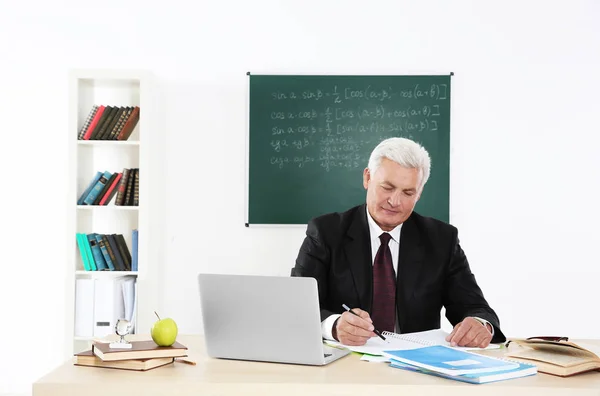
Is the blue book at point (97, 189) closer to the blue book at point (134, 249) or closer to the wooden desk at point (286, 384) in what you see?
Result: the blue book at point (134, 249)

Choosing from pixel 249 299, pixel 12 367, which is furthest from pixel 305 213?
pixel 249 299

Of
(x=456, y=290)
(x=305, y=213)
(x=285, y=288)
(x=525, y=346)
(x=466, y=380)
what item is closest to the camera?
(x=466, y=380)

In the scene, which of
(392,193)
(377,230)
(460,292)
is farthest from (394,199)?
(460,292)

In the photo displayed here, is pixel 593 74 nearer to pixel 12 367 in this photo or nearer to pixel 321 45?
→ pixel 321 45

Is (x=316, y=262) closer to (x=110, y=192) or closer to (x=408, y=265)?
(x=408, y=265)

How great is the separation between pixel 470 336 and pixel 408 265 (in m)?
0.50

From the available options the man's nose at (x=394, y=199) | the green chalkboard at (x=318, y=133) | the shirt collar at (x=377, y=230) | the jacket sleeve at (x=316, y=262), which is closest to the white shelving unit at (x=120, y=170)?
the green chalkboard at (x=318, y=133)

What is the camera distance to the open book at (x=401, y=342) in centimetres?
187

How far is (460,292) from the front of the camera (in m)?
2.40

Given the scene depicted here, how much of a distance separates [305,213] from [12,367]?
190 cm

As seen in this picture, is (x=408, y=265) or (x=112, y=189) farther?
(x=112, y=189)

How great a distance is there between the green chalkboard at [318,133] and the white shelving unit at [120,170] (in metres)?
0.55

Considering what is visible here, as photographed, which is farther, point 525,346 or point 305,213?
point 305,213

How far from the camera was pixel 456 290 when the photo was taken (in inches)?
95.0
